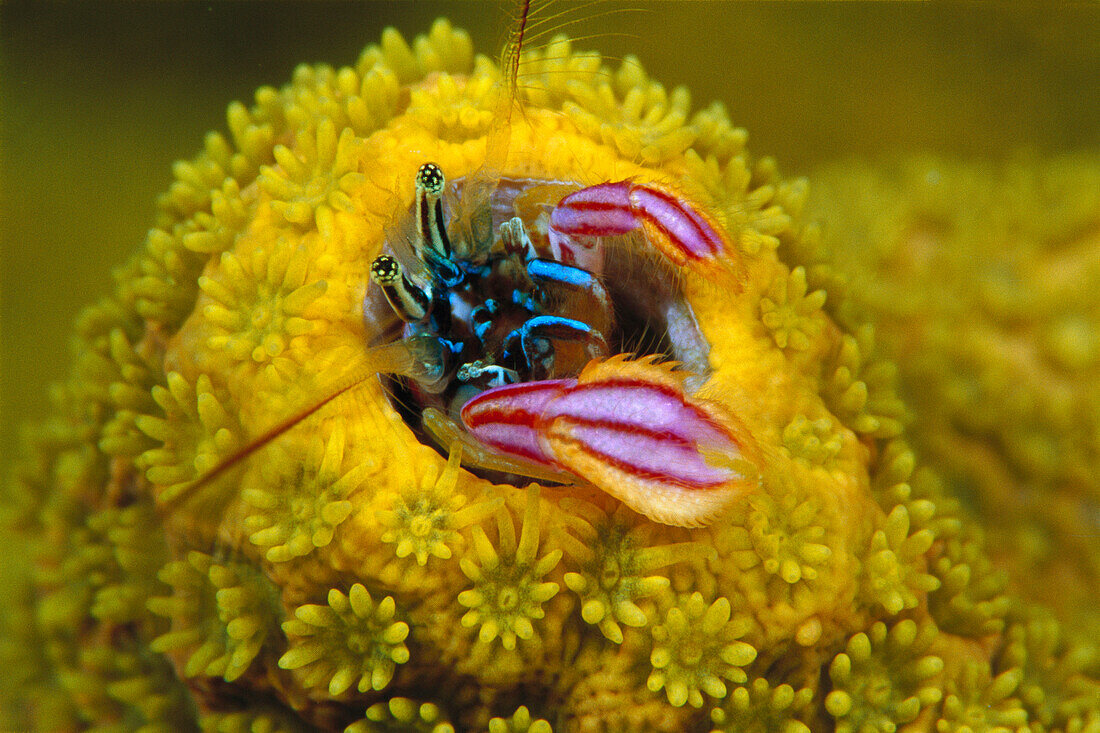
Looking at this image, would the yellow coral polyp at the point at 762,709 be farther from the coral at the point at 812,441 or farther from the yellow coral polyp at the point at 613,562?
the coral at the point at 812,441

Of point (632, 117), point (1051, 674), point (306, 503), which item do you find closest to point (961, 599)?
point (1051, 674)

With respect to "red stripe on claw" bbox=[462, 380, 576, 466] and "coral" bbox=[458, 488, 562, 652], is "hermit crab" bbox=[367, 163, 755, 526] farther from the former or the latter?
"coral" bbox=[458, 488, 562, 652]

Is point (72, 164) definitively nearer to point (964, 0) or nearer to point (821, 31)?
point (821, 31)

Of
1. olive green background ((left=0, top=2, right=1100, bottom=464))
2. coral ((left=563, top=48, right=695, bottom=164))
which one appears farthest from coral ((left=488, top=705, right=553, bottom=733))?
olive green background ((left=0, top=2, right=1100, bottom=464))

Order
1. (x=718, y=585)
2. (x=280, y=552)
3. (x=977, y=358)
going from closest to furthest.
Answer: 1. (x=280, y=552)
2. (x=718, y=585)
3. (x=977, y=358)

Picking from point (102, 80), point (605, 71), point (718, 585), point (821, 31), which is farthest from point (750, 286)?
point (102, 80)

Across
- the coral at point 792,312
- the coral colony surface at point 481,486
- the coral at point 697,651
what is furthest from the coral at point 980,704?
the coral at point 792,312
